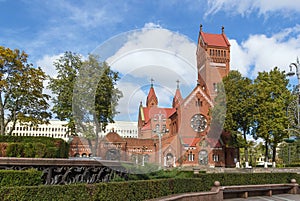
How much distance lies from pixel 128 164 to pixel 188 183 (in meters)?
3.65

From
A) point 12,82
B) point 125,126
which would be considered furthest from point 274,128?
point 125,126

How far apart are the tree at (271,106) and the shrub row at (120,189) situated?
18.4 metres

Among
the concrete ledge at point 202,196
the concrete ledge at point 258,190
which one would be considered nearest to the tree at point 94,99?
the concrete ledge at point 202,196

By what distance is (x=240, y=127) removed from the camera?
113 feet

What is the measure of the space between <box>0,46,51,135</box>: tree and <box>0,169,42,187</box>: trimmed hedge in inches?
762

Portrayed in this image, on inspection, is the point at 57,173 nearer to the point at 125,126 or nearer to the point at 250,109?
the point at 125,126

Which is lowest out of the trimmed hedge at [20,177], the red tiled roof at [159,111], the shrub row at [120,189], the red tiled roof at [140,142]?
the shrub row at [120,189]

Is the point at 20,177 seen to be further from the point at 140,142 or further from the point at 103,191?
the point at 140,142

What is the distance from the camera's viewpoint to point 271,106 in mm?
31484

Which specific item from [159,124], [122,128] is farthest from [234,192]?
[122,128]

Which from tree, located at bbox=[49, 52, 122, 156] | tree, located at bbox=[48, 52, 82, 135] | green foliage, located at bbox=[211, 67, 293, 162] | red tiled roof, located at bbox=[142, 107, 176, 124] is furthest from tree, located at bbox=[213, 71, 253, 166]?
tree, located at bbox=[49, 52, 122, 156]

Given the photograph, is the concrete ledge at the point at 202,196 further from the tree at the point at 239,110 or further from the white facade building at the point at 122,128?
the tree at the point at 239,110

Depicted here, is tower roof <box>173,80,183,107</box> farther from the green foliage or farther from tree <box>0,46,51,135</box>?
the green foliage

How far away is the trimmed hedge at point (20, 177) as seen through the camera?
638 cm
